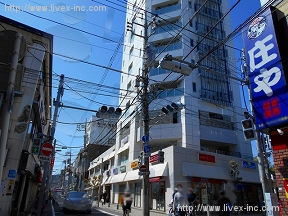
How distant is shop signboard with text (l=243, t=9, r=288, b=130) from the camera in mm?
7491

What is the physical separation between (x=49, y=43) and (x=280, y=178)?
15.1 metres

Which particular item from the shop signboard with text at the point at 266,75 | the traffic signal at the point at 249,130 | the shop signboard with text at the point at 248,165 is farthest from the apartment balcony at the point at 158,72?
the traffic signal at the point at 249,130

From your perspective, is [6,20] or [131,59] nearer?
[6,20]

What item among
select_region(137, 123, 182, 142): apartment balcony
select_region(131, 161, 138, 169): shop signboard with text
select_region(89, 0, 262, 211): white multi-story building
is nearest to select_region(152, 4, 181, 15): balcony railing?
select_region(89, 0, 262, 211): white multi-story building

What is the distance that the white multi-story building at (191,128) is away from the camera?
19.4 metres

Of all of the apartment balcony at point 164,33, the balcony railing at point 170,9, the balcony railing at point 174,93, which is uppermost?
the balcony railing at point 170,9

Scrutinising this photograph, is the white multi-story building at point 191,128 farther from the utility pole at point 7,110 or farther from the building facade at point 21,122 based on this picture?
the utility pole at point 7,110

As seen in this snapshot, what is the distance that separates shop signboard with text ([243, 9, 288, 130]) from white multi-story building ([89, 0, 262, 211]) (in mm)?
9767

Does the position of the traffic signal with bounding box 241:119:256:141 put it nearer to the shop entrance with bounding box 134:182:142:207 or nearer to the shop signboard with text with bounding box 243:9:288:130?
the shop signboard with text with bounding box 243:9:288:130

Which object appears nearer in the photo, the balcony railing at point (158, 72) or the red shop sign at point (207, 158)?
the red shop sign at point (207, 158)

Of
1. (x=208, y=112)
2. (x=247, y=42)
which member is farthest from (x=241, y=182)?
(x=247, y=42)

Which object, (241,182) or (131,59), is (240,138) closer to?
(241,182)

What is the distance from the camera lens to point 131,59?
34812 mm

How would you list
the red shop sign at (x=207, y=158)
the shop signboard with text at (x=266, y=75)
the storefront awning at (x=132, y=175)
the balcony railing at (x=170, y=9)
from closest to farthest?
the shop signboard with text at (x=266, y=75) < the red shop sign at (x=207, y=158) < the storefront awning at (x=132, y=175) < the balcony railing at (x=170, y=9)
